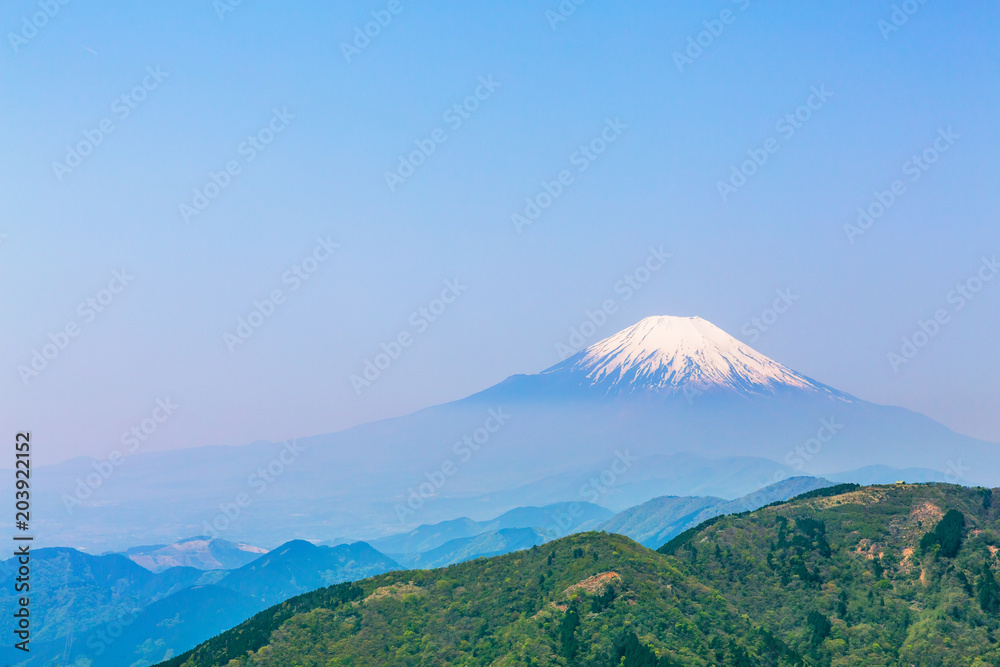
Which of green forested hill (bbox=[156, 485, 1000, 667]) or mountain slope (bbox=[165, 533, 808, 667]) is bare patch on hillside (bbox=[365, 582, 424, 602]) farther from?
green forested hill (bbox=[156, 485, 1000, 667])

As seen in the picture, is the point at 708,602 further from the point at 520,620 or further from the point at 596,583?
the point at 520,620

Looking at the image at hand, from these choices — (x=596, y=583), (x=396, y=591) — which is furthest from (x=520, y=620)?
(x=396, y=591)

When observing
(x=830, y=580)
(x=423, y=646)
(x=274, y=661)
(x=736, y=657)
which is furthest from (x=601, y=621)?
(x=274, y=661)

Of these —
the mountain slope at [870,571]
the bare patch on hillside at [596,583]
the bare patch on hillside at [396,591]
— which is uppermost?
the bare patch on hillside at [396,591]

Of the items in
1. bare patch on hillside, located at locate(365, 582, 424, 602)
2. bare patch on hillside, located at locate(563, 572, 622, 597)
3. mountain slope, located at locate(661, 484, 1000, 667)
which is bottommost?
mountain slope, located at locate(661, 484, 1000, 667)

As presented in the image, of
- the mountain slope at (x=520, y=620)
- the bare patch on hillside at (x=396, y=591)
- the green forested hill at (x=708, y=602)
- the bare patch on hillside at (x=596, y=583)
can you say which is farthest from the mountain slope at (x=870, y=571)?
the bare patch on hillside at (x=396, y=591)

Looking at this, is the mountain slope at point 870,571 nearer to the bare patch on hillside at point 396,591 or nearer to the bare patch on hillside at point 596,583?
the bare patch on hillside at point 596,583

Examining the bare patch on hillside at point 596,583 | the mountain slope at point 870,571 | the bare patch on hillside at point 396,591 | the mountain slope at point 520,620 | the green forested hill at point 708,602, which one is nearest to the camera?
the mountain slope at point 870,571

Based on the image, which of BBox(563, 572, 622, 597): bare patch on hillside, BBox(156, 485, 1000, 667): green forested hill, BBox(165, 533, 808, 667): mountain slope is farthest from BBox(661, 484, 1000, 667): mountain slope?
BBox(563, 572, 622, 597): bare patch on hillside

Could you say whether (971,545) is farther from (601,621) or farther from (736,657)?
(601,621)
